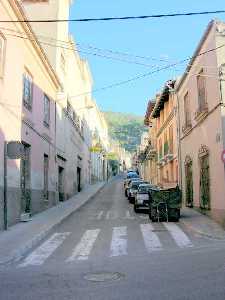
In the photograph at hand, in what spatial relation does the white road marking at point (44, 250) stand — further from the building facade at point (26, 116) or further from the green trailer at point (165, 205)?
the green trailer at point (165, 205)

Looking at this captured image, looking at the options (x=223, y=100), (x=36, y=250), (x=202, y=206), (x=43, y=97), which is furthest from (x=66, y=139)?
(x=36, y=250)

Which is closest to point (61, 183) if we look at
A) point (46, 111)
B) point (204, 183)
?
point (46, 111)

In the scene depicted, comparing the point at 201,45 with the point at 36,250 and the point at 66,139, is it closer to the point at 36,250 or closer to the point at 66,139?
the point at 36,250

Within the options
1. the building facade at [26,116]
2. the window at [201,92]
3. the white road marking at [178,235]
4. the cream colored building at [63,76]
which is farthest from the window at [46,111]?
the white road marking at [178,235]

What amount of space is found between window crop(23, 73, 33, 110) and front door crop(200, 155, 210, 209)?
843 cm

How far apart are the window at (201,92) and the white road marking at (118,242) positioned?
7035mm

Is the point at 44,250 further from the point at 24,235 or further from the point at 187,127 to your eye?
the point at 187,127

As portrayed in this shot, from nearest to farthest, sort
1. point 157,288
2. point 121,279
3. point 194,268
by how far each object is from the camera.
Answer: point 157,288 → point 121,279 → point 194,268

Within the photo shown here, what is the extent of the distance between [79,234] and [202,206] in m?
7.88

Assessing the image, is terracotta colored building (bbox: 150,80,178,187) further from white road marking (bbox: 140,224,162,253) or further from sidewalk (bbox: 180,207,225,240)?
white road marking (bbox: 140,224,162,253)

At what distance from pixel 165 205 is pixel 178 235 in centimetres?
433

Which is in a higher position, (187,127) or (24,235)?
(187,127)

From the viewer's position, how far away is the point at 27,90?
65.6ft

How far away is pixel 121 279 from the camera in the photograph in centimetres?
756
